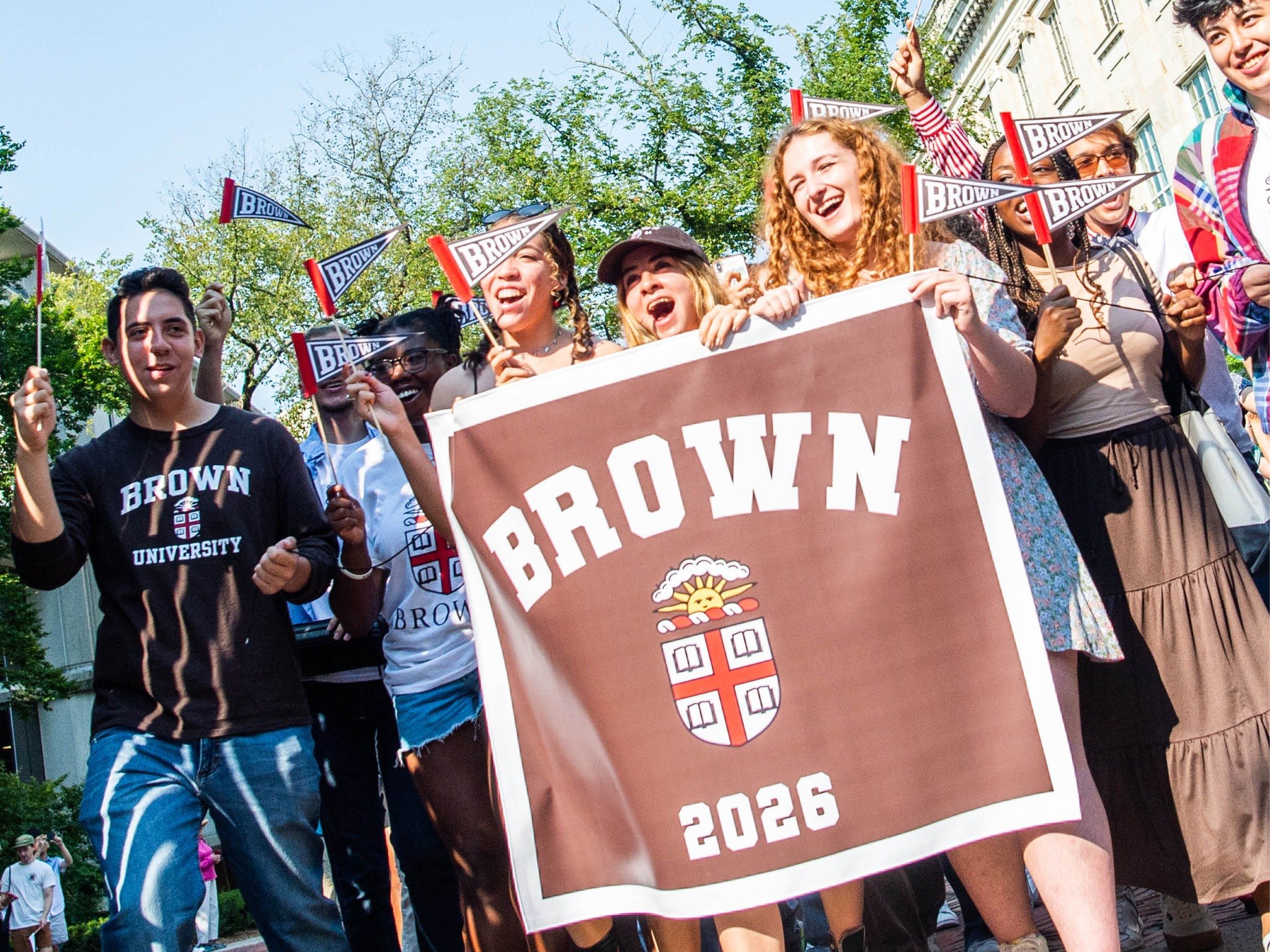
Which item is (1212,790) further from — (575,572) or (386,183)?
(386,183)

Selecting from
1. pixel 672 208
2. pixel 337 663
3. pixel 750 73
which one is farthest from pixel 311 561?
pixel 750 73

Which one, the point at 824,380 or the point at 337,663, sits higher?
the point at 824,380

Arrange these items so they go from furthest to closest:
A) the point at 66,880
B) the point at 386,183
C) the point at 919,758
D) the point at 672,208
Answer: the point at 386,183 → the point at 672,208 → the point at 66,880 → the point at 919,758

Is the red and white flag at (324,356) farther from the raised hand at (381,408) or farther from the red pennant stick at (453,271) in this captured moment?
the red pennant stick at (453,271)

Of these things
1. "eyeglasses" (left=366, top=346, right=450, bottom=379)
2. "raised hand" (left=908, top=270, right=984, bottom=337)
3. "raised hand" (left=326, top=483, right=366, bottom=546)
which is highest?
"eyeglasses" (left=366, top=346, right=450, bottom=379)

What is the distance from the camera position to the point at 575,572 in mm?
3104

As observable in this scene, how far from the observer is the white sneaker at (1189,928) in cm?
353

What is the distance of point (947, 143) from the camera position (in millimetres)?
4457

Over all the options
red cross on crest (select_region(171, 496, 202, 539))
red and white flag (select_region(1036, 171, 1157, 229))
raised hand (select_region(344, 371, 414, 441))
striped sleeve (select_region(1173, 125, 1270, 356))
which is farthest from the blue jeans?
striped sleeve (select_region(1173, 125, 1270, 356))

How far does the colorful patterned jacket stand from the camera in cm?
329

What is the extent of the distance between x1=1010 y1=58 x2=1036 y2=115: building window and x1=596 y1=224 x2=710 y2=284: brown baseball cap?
31854 mm

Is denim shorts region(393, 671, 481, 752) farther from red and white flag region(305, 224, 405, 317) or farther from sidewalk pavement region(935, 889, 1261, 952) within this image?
sidewalk pavement region(935, 889, 1261, 952)

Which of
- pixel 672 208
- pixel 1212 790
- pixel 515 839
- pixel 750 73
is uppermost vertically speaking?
pixel 750 73

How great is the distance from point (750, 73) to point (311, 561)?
22.9 meters
